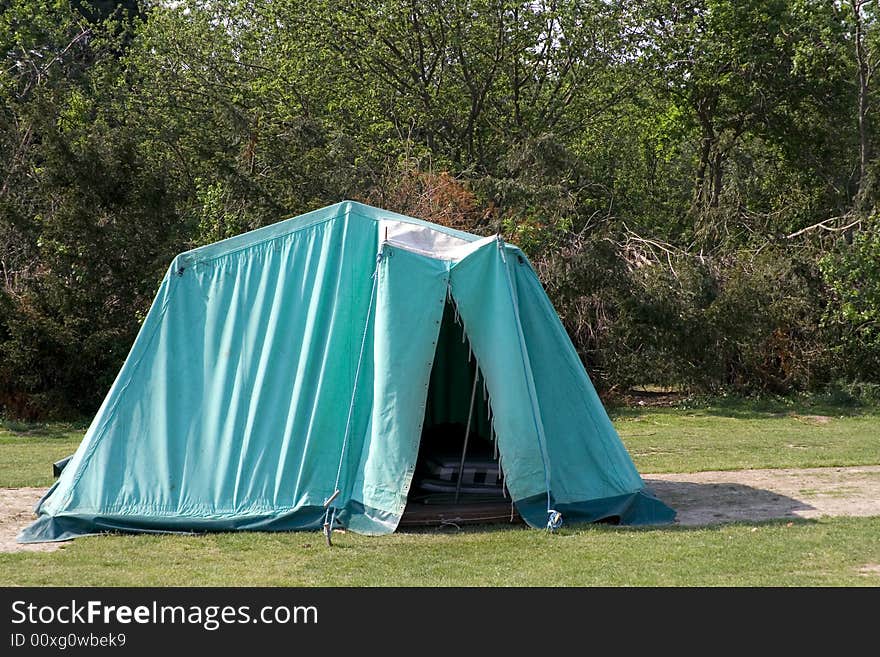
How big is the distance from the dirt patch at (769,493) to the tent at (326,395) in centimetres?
76

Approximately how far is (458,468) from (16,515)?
3.98 meters

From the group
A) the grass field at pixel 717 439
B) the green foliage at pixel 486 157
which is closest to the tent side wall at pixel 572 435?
the grass field at pixel 717 439

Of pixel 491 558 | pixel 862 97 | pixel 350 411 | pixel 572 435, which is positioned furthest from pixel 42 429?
pixel 862 97

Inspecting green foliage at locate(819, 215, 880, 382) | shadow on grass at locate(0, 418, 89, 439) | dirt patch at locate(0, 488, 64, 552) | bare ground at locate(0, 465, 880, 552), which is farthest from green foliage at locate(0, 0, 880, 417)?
bare ground at locate(0, 465, 880, 552)

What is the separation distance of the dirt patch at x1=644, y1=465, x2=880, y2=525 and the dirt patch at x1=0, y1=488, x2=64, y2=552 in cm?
525

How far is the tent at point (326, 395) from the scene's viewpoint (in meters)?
8.63

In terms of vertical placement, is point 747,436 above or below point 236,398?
below

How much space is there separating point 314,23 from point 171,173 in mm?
5196

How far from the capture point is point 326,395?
29.1 ft

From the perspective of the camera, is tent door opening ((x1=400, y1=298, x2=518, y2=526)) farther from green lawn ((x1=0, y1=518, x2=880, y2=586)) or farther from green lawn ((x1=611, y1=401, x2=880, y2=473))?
green lawn ((x1=611, y1=401, x2=880, y2=473))

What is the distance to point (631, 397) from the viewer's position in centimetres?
2134

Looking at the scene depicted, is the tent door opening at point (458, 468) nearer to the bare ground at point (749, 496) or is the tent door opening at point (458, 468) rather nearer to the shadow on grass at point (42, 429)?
the bare ground at point (749, 496)

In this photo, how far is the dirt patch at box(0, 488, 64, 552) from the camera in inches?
323

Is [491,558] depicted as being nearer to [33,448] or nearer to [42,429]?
[33,448]
